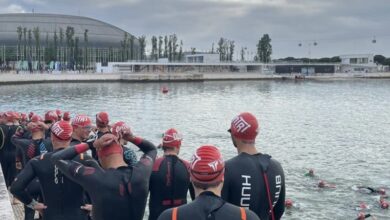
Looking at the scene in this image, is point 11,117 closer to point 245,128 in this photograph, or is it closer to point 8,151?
point 8,151

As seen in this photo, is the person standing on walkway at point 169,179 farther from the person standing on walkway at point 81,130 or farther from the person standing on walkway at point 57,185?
the person standing on walkway at point 81,130

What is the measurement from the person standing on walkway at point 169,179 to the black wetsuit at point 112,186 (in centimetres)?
Result: 119

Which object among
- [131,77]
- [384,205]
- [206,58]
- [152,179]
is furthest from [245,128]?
[206,58]

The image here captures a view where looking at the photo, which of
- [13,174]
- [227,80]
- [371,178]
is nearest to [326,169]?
[371,178]

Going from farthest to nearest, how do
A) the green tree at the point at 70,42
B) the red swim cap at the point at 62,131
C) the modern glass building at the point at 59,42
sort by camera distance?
the modern glass building at the point at 59,42, the green tree at the point at 70,42, the red swim cap at the point at 62,131

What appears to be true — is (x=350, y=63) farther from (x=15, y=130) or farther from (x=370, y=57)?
(x=15, y=130)

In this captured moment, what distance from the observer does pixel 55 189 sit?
20.6ft

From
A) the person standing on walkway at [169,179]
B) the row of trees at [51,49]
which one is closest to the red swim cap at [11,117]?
the person standing on walkway at [169,179]

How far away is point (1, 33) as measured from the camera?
156 m

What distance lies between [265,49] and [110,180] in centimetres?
18553

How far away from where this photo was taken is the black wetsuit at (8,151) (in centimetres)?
1171

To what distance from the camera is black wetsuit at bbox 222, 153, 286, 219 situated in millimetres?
5012

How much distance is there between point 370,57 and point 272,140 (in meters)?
172

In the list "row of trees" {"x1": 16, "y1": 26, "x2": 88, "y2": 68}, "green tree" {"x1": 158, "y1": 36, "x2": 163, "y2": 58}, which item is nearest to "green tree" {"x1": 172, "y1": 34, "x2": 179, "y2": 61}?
"green tree" {"x1": 158, "y1": 36, "x2": 163, "y2": 58}
